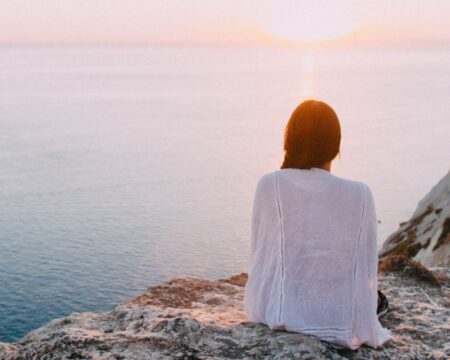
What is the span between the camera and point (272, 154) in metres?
150

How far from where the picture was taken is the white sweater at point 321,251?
25.7ft

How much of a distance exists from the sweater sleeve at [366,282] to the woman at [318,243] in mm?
13

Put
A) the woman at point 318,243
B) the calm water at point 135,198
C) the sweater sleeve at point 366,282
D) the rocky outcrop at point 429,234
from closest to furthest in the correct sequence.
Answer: the woman at point 318,243 < the sweater sleeve at point 366,282 < the rocky outcrop at point 429,234 < the calm water at point 135,198

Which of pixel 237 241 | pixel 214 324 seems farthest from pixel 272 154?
pixel 214 324

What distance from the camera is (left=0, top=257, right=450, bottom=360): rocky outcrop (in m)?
7.59

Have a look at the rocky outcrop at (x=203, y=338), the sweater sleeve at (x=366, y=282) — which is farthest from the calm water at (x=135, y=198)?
the sweater sleeve at (x=366, y=282)

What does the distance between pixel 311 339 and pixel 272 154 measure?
143 metres

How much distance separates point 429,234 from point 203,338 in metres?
28.1

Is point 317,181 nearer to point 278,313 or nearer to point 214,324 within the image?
point 278,313

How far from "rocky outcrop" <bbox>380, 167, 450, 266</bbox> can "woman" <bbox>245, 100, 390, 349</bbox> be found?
56.0 ft

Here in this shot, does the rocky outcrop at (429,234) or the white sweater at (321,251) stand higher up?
the white sweater at (321,251)

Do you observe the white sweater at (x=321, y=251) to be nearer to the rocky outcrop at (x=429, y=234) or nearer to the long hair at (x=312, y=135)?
the long hair at (x=312, y=135)

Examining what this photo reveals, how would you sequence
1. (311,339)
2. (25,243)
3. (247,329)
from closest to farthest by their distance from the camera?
(311,339), (247,329), (25,243)

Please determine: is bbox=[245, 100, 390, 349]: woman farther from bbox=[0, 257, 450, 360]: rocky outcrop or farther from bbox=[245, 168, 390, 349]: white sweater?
bbox=[0, 257, 450, 360]: rocky outcrop
